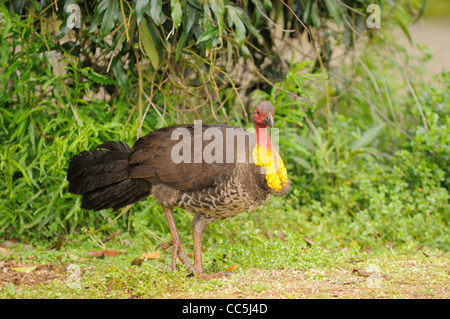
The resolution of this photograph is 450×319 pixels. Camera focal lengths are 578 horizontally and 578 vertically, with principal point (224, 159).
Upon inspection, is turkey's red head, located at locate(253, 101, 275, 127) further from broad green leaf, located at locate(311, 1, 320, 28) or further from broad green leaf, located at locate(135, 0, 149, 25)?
broad green leaf, located at locate(311, 1, 320, 28)

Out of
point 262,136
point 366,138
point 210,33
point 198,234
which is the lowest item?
point 198,234

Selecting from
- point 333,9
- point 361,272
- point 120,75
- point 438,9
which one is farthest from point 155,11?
point 438,9

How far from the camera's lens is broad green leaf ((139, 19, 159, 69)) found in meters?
4.48

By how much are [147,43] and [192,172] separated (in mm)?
1163

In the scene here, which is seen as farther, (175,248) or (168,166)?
(175,248)

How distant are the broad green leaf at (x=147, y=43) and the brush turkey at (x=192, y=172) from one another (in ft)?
2.10

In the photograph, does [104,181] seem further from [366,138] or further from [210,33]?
[366,138]

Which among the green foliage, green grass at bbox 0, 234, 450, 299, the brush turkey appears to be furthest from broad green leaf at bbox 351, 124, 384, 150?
the brush turkey

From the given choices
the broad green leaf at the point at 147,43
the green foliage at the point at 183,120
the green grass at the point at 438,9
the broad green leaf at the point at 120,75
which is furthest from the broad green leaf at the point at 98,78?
the green grass at the point at 438,9

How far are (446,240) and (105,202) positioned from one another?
2827 millimetres

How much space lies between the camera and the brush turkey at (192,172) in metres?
3.96

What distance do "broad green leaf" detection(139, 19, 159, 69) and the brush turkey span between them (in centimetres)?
64

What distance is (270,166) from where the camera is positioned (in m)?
3.95

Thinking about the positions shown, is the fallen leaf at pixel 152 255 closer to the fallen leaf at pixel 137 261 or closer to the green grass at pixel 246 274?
the green grass at pixel 246 274
